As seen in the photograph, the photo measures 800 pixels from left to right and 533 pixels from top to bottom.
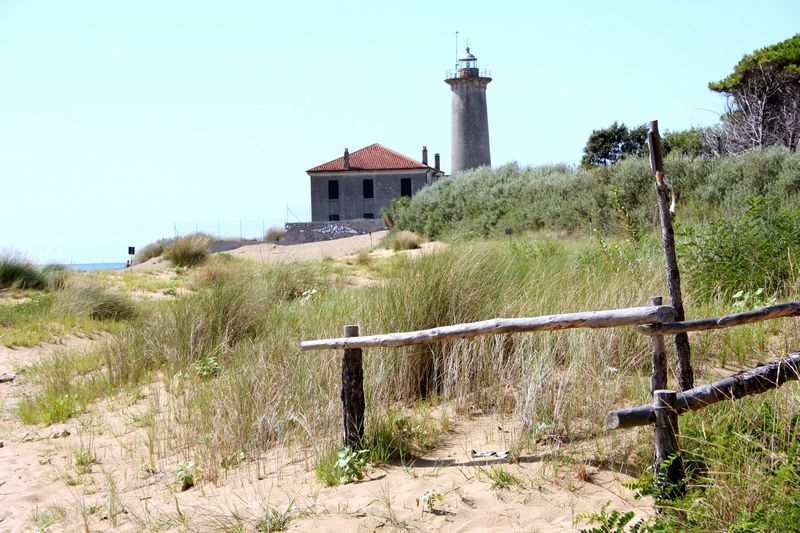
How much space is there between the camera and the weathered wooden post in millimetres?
4312

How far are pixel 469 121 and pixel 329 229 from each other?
9.02 metres

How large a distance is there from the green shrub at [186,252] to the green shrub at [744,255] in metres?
12.8

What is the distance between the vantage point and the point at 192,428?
6066mm

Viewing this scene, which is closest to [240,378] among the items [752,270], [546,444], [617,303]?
[546,444]

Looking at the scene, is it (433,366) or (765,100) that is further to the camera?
(765,100)

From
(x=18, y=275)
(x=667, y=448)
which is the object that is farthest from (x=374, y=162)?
(x=667, y=448)

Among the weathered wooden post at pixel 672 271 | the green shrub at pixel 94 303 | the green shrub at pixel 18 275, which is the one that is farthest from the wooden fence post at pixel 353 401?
the green shrub at pixel 18 275

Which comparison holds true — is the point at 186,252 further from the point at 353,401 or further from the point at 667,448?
the point at 667,448

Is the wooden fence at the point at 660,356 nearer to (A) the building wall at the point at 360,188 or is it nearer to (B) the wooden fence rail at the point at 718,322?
(B) the wooden fence rail at the point at 718,322

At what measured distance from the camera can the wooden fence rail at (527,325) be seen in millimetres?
3947

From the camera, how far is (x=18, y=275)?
559 inches

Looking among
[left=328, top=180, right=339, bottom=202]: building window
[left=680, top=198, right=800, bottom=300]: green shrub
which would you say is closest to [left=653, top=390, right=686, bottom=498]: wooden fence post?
[left=680, top=198, right=800, bottom=300]: green shrub

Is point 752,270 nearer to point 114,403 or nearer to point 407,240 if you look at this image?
point 114,403

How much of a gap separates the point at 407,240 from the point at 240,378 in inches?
→ 599
